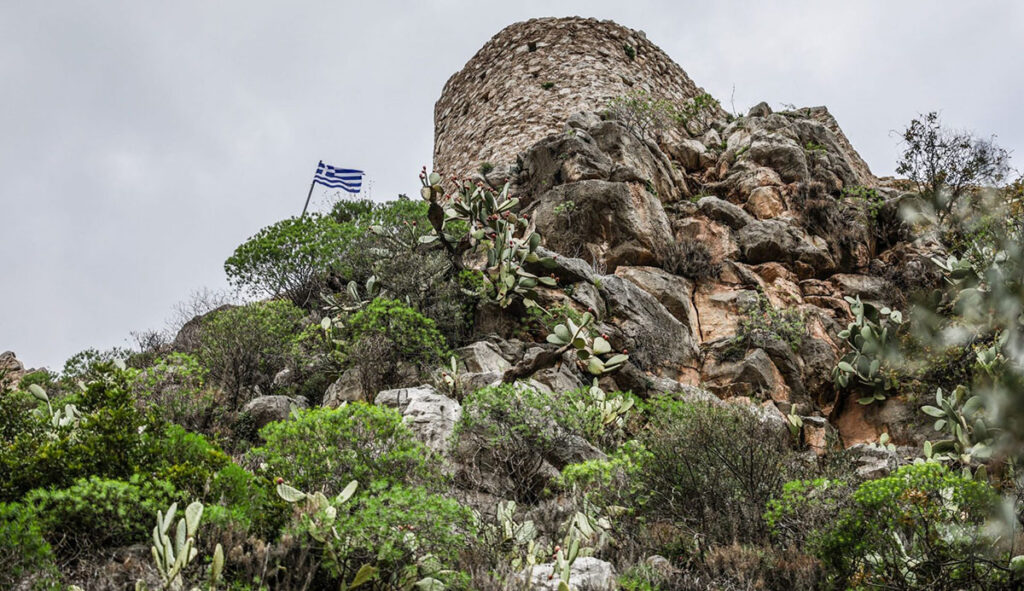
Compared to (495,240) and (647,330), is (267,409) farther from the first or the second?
(647,330)

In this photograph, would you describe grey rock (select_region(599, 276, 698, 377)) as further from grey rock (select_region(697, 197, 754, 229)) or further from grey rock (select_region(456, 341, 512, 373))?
grey rock (select_region(697, 197, 754, 229))

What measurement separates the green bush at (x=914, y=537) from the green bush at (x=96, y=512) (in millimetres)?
4437

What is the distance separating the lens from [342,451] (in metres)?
5.19

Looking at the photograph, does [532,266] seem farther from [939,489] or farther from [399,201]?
[939,489]

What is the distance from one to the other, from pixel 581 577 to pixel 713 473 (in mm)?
2026

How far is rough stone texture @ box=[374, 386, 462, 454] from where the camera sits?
638 centimetres

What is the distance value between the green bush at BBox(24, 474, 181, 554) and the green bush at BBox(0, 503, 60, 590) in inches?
9.9

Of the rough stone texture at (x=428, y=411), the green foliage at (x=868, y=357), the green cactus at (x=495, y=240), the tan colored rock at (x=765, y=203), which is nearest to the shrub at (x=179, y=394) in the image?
the rough stone texture at (x=428, y=411)

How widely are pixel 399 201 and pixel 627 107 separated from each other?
5828mm

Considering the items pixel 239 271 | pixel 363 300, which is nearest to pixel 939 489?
pixel 363 300

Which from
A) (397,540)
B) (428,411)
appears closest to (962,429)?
(428,411)

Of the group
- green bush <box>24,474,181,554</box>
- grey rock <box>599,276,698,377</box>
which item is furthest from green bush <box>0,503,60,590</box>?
grey rock <box>599,276,698,377</box>

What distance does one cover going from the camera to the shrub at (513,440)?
6.08m

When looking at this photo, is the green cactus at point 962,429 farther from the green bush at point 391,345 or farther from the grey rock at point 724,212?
the green bush at point 391,345
